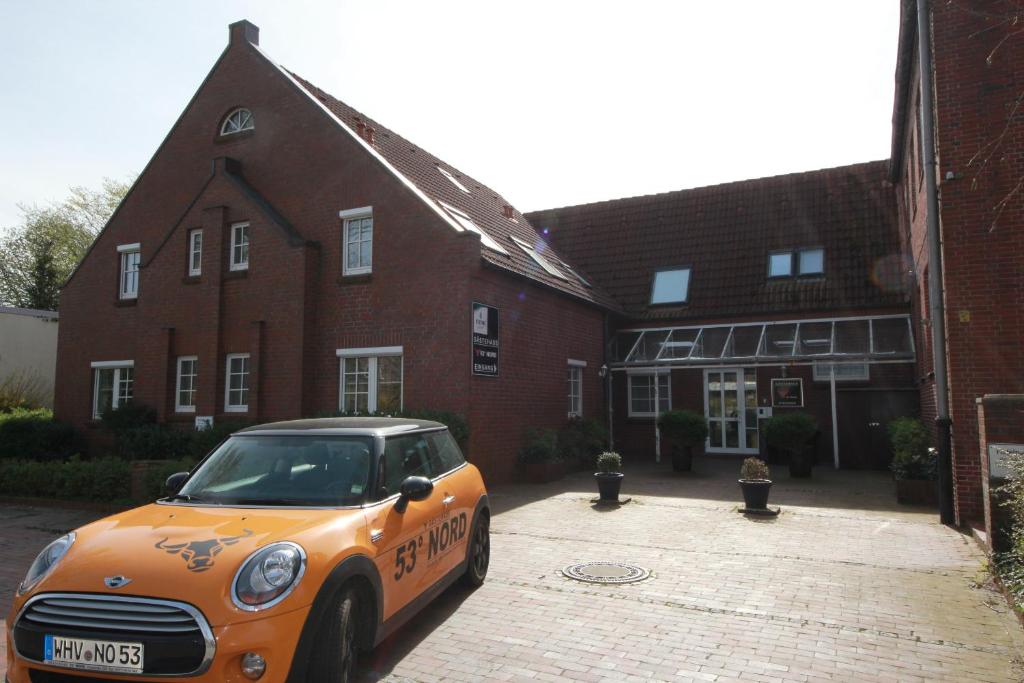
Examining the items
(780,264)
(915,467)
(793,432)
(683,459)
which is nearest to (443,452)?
(915,467)

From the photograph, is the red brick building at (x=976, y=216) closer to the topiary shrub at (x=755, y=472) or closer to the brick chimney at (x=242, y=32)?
the topiary shrub at (x=755, y=472)

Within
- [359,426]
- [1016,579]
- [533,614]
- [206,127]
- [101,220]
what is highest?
[101,220]

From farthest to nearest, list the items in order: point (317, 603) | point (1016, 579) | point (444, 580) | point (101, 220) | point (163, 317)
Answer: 1. point (101, 220)
2. point (163, 317)
3. point (444, 580)
4. point (1016, 579)
5. point (317, 603)

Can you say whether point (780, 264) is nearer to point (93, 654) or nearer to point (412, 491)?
point (412, 491)

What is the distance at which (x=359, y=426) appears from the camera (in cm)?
A: 516

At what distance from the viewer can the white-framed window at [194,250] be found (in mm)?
16188

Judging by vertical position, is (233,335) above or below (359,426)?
above

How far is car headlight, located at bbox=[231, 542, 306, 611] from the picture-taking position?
3.38 meters

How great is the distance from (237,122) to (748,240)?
570 inches

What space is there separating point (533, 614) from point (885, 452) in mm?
13107

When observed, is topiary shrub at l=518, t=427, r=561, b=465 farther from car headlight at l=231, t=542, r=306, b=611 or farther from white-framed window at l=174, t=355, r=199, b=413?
car headlight at l=231, t=542, r=306, b=611

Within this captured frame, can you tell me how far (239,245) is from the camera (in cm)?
1564

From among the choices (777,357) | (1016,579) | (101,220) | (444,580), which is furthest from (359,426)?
(101,220)

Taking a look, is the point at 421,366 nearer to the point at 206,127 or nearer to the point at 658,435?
the point at 658,435
